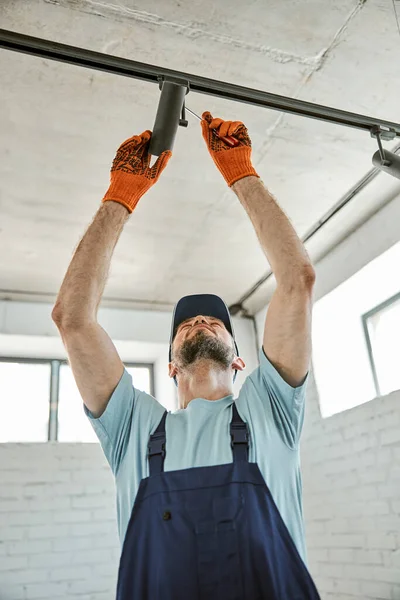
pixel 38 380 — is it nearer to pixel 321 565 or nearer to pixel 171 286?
pixel 171 286

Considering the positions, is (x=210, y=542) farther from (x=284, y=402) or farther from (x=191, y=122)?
(x=191, y=122)

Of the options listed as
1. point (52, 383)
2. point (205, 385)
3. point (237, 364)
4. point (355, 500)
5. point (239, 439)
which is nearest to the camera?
point (239, 439)

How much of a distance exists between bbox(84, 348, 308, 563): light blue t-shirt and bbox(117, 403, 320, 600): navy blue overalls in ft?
0.17

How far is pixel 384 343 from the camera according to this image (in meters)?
4.02

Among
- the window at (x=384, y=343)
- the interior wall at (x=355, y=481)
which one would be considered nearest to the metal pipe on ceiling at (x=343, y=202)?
the interior wall at (x=355, y=481)

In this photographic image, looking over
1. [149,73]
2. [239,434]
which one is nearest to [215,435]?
[239,434]

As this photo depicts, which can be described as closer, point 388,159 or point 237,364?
point 388,159

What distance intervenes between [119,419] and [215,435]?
29 centimetres

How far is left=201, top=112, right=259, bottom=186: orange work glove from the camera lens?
1.82m

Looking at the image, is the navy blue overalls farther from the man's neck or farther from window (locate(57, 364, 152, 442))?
window (locate(57, 364, 152, 442))

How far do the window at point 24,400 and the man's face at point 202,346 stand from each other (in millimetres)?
2871

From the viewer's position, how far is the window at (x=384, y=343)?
12.7 feet

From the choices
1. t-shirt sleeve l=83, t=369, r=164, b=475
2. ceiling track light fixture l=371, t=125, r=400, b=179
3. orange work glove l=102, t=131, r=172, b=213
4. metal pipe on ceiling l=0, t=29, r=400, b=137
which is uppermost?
metal pipe on ceiling l=0, t=29, r=400, b=137

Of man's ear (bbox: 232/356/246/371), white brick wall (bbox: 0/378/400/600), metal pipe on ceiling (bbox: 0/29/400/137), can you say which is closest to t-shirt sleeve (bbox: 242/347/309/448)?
man's ear (bbox: 232/356/246/371)
